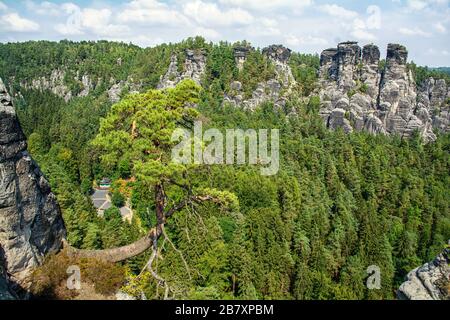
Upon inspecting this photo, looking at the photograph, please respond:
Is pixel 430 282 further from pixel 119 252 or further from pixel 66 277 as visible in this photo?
pixel 66 277

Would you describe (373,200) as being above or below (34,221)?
below

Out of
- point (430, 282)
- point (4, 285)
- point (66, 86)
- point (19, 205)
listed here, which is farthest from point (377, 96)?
point (66, 86)

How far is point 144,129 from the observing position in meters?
12.8

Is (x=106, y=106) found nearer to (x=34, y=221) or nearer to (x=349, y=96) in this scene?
(x=349, y=96)

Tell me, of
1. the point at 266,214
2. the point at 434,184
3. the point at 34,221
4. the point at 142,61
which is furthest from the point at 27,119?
the point at 434,184

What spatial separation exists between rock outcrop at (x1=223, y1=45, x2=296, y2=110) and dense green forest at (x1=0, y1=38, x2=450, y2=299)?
1.81 metres

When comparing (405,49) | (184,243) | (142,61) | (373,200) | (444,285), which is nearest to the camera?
(444,285)

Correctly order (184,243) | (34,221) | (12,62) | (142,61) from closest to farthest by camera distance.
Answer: (34,221) → (184,243) → (142,61) → (12,62)

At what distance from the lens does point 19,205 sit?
1260 cm

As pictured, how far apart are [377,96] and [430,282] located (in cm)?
7054

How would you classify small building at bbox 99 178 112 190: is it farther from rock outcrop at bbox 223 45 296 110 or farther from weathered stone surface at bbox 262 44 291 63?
weathered stone surface at bbox 262 44 291 63

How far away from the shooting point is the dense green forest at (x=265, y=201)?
15.0m

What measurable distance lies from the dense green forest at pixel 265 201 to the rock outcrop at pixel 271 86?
181 centimetres

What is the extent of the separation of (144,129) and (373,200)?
43074mm
